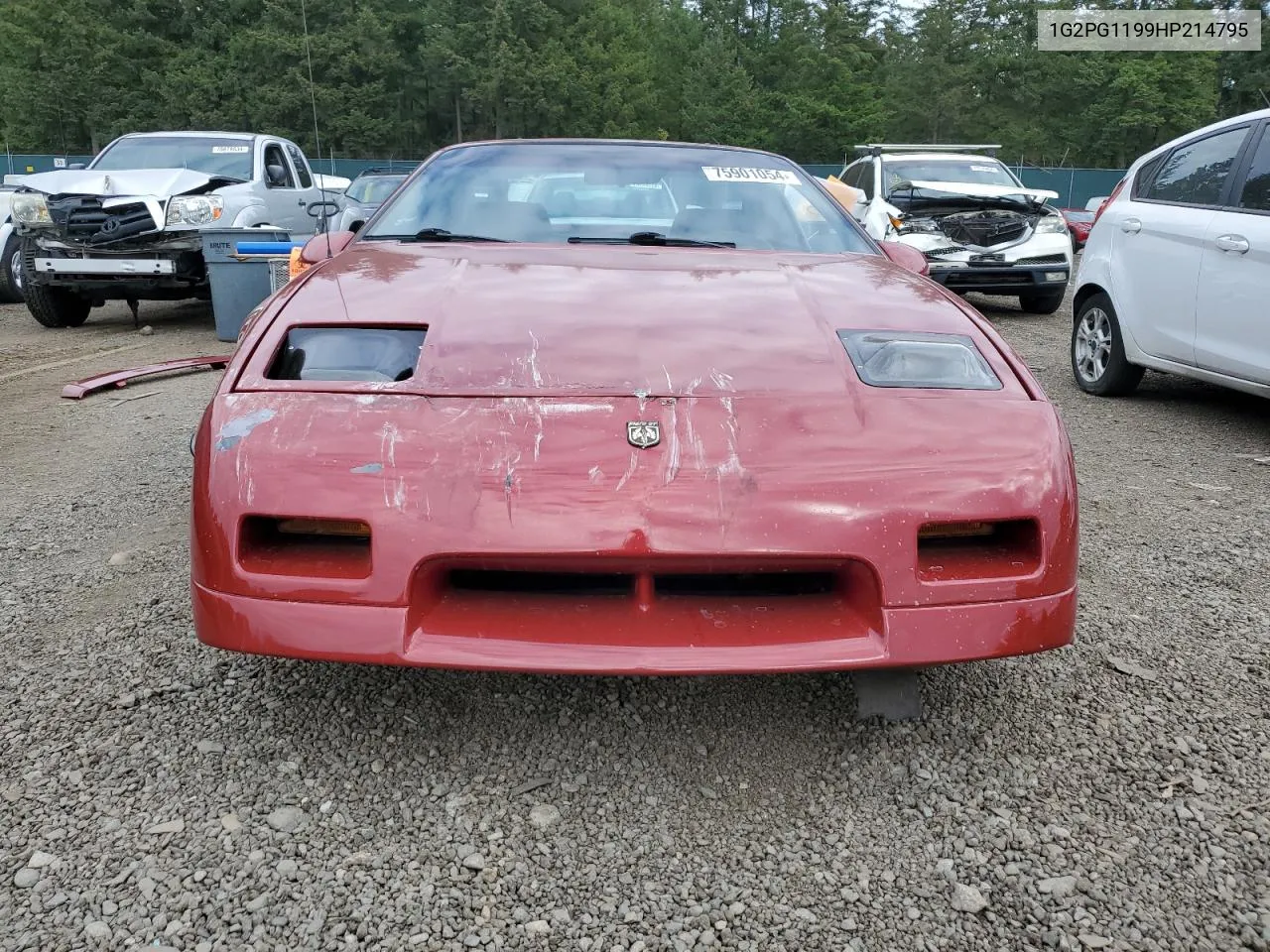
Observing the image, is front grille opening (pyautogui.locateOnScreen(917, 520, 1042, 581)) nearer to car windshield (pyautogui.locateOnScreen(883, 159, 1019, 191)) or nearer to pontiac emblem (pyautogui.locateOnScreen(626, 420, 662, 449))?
pontiac emblem (pyautogui.locateOnScreen(626, 420, 662, 449))

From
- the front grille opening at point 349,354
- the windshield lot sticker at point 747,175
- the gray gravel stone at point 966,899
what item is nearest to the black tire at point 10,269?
the windshield lot sticker at point 747,175

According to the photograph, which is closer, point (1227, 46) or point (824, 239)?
point (824, 239)

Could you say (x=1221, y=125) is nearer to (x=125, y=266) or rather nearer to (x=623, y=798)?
(x=623, y=798)

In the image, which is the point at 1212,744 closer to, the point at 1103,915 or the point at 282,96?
the point at 1103,915

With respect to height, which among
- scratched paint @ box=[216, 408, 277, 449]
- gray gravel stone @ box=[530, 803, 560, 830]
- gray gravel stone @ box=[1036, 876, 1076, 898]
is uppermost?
scratched paint @ box=[216, 408, 277, 449]

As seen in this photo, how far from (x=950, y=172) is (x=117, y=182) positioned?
25.9 feet

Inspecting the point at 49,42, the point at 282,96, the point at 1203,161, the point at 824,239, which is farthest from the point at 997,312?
the point at 49,42

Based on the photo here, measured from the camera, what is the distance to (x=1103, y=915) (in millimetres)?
1575

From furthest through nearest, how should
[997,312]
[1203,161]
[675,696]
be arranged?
[997,312] < [1203,161] < [675,696]

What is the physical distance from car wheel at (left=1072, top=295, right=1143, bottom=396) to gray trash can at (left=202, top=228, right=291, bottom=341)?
18.0 ft

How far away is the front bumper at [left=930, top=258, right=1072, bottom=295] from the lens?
895 cm

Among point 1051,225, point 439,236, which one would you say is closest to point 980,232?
point 1051,225

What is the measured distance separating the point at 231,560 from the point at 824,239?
1984mm

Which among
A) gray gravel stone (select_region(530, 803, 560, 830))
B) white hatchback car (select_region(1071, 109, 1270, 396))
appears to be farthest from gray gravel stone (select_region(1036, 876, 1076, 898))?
white hatchback car (select_region(1071, 109, 1270, 396))
